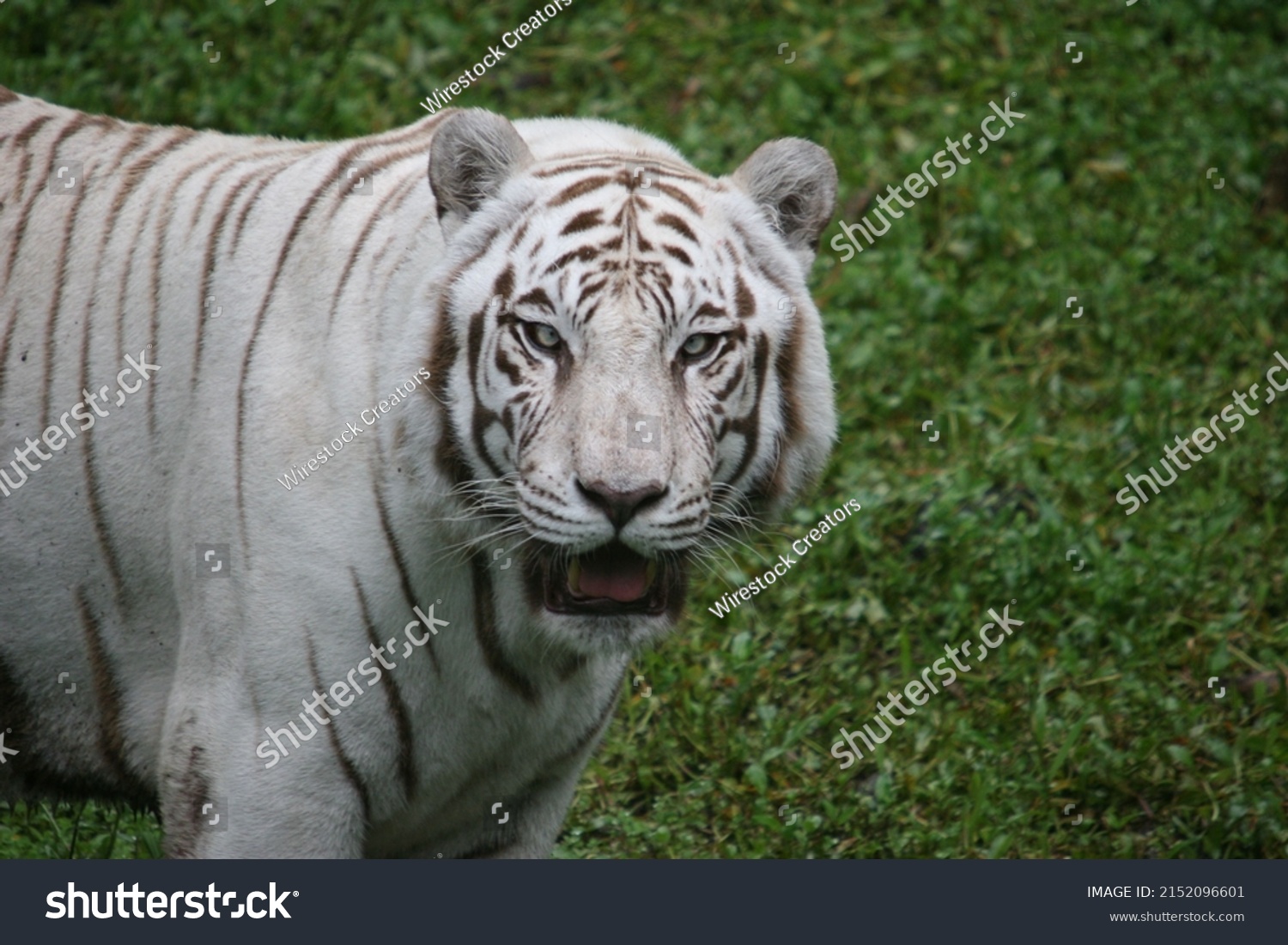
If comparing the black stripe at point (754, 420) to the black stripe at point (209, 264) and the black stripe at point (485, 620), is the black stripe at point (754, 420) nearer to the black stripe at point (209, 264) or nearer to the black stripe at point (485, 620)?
the black stripe at point (485, 620)

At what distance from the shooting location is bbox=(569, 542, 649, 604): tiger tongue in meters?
2.53

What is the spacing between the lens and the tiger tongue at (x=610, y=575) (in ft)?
8.30

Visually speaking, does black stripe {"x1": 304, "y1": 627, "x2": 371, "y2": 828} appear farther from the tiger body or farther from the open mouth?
the open mouth

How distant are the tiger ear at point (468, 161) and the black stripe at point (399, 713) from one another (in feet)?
2.11

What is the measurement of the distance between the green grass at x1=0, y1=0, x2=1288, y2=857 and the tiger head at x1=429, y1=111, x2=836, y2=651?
567 millimetres

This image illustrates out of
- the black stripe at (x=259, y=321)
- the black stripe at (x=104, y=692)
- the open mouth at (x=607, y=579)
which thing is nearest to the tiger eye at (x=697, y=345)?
the open mouth at (x=607, y=579)

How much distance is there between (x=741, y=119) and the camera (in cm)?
598

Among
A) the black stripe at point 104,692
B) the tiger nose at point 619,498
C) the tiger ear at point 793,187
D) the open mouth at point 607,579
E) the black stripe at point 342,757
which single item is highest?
the tiger ear at point 793,187

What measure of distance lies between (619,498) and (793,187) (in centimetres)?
75

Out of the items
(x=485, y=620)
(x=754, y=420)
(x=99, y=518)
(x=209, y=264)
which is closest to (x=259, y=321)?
(x=209, y=264)

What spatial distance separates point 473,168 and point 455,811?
1.19m

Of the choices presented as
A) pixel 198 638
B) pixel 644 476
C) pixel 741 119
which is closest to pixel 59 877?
pixel 198 638

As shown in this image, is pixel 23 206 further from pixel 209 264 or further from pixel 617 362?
pixel 617 362

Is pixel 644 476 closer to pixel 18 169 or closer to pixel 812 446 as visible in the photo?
pixel 812 446
